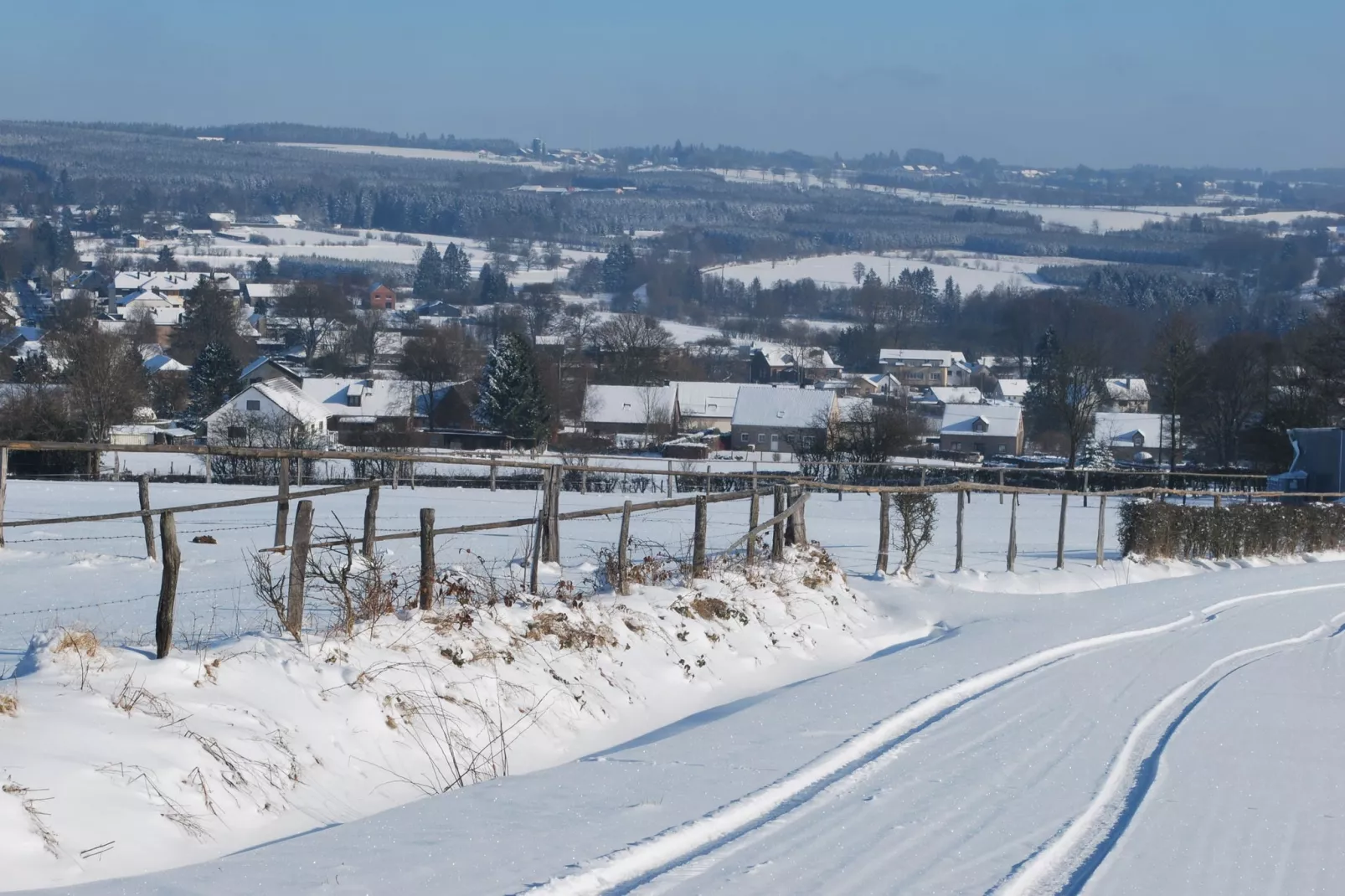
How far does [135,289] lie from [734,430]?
389 feet

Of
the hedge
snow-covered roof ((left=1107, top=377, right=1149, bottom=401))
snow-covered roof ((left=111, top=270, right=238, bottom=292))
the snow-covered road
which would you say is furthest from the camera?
snow-covered roof ((left=111, top=270, right=238, bottom=292))

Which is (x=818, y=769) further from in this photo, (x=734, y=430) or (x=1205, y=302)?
(x=1205, y=302)

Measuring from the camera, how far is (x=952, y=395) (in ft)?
→ 374

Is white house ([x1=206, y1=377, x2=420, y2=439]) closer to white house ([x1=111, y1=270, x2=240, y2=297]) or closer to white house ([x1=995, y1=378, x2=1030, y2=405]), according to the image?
white house ([x1=995, y1=378, x2=1030, y2=405])

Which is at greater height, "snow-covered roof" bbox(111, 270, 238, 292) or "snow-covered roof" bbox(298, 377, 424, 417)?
"snow-covered roof" bbox(111, 270, 238, 292)

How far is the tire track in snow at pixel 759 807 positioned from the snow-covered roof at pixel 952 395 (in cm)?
9827

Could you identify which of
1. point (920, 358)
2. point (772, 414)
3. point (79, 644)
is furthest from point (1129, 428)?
point (79, 644)

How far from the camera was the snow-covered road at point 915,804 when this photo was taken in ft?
20.3

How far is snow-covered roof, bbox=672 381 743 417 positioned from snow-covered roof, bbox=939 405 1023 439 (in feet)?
50.0

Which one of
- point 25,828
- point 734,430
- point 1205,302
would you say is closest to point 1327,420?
point 734,430

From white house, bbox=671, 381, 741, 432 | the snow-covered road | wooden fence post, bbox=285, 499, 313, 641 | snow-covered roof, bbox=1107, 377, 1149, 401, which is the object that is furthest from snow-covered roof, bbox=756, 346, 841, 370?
wooden fence post, bbox=285, 499, 313, 641

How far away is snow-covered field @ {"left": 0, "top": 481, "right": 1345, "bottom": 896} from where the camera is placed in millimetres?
6281

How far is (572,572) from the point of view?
15.4 m

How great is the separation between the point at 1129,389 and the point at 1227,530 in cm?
8549
